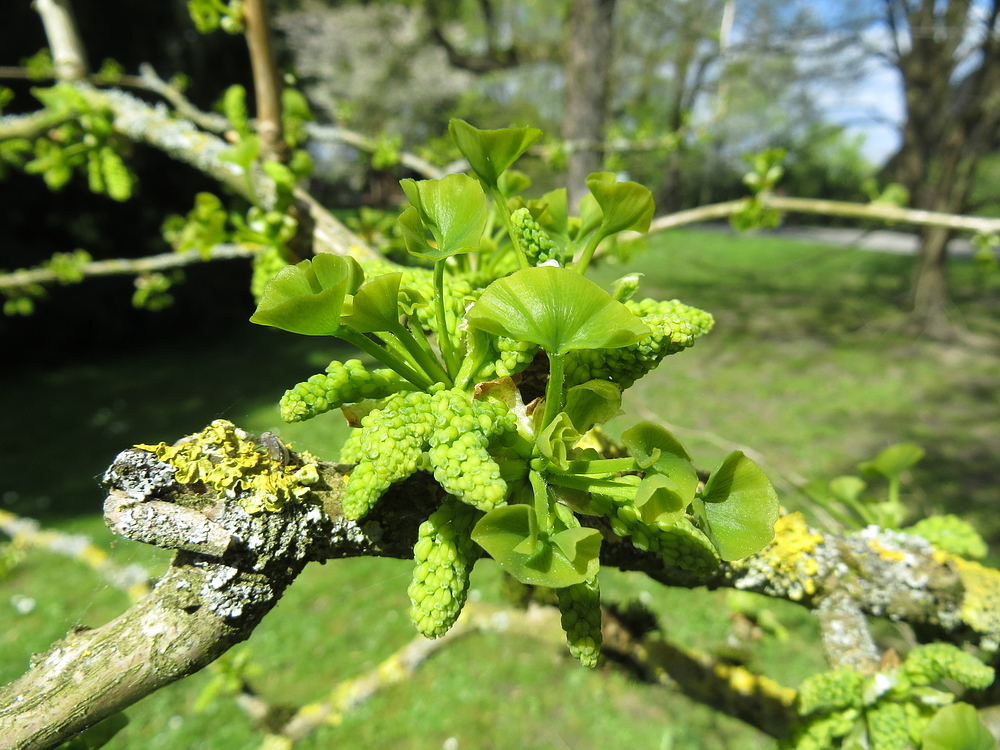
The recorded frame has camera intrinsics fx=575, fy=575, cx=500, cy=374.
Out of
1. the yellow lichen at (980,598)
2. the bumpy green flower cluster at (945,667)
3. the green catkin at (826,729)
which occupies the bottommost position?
the green catkin at (826,729)

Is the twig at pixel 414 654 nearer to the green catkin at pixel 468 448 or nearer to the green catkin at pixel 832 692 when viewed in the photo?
the green catkin at pixel 832 692

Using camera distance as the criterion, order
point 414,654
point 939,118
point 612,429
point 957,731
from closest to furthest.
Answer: point 957,731 → point 612,429 → point 414,654 → point 939,118

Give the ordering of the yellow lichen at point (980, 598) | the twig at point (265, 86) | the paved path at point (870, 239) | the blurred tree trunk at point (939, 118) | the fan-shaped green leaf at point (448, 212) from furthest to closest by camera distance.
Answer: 1. the paved path at point (870, 239)
2. the blurred tree trunk at point (939, 118)
3. the twig at point (265, 86)
4. the yellow lichen at point (980, 598)
5. the fan-shaped green leaf at point (448, 212)

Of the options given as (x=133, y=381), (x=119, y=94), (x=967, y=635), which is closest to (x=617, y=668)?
(x=967, y=635)

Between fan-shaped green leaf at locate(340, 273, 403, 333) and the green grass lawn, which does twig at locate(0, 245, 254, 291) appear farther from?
fan-shaped green leaf at locate(340, 273, 403, 333)

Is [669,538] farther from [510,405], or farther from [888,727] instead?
[888,727]

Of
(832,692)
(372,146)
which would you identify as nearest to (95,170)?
(372,146)

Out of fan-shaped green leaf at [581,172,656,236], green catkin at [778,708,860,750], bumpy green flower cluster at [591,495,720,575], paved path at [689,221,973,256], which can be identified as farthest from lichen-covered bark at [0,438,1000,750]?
paved path at [689,221,973,256]

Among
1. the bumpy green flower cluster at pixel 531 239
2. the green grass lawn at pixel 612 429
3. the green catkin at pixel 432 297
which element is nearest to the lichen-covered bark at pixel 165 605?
the green grass lawn at pixel 612 429
